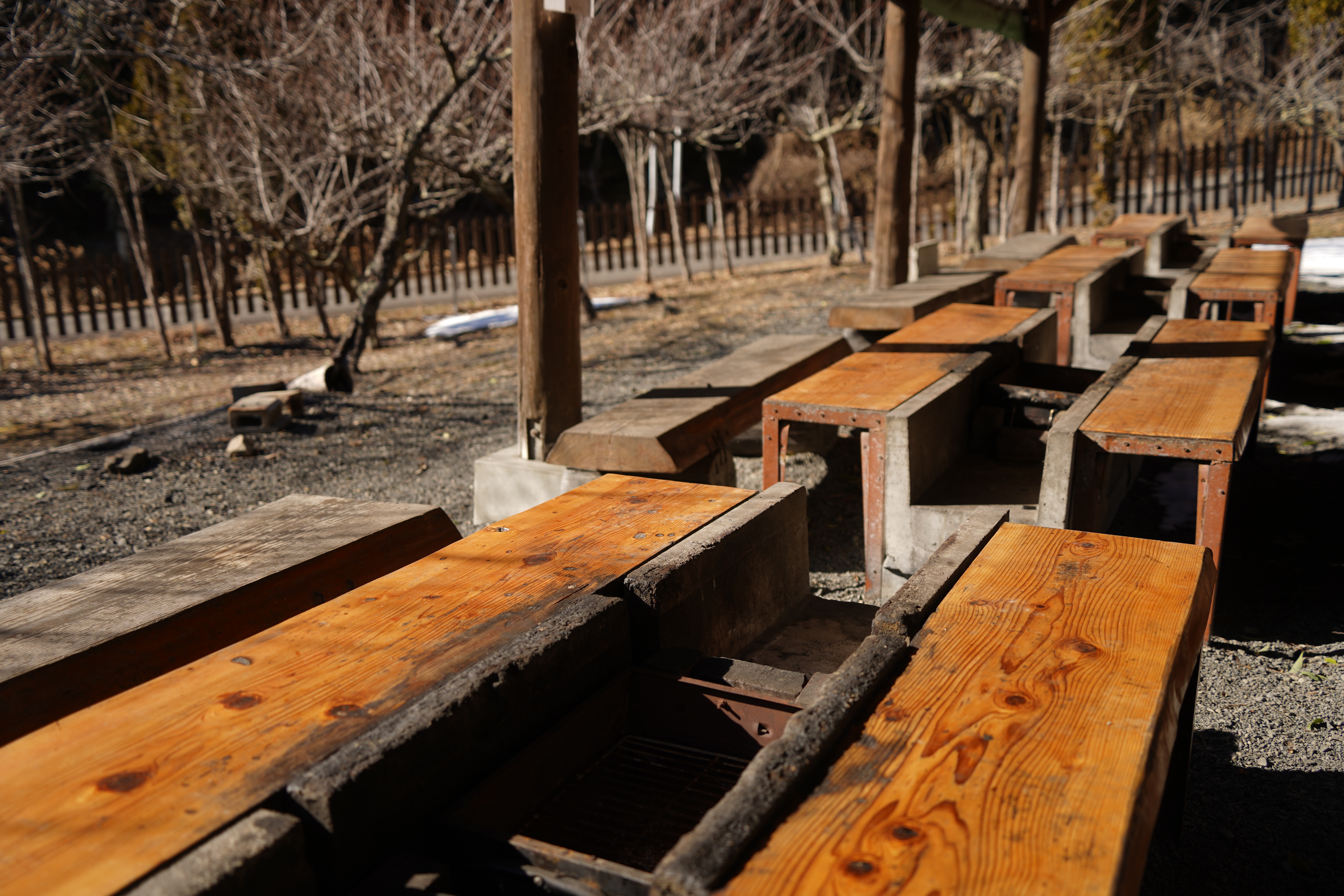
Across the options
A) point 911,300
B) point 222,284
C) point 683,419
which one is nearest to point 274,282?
point 222,284

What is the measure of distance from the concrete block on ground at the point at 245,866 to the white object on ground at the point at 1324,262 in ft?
37.8

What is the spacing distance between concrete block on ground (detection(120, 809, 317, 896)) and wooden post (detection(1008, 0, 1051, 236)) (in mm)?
10516

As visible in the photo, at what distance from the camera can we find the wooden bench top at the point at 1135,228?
9750mm

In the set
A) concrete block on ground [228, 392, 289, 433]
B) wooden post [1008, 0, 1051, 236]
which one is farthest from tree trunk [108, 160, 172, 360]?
wooden post [1008, 0, 1051, 236]

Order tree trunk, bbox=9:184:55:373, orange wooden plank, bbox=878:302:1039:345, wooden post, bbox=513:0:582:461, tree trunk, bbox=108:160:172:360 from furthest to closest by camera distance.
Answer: tree trunk, bbox=108:160:172:360
tree trunk, bbox=9:184:55:373
orange wooden plank, bbox=878:302:1039:345
wooden post, bbox=513:0:582:461

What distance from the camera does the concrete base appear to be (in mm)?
4891

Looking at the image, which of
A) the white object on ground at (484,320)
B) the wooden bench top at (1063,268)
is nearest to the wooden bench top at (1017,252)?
the wooden bench top at (1063,268)

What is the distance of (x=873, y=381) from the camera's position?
454 cm

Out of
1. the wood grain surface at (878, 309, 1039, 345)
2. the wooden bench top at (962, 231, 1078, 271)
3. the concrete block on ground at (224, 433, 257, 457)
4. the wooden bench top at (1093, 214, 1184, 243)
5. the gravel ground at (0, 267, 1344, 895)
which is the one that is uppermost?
the wooden bench top at (1093, 214, 1184, 243)

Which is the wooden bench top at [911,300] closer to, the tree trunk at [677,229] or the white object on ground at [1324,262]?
the white object on ground at [1324,262]

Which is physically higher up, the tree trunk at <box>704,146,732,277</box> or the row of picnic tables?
the tree trunk at <box>704,146,732,277</box>

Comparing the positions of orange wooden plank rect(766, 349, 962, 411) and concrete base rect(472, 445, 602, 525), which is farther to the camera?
concrete base rect(472, 445, 602, 525)

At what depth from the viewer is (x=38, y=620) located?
2260mm

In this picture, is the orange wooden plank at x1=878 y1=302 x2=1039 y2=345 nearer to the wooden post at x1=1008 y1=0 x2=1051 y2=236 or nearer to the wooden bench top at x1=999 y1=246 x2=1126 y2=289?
the wooden bench top at x1=999 y1=246 x2=1126 y2=289
